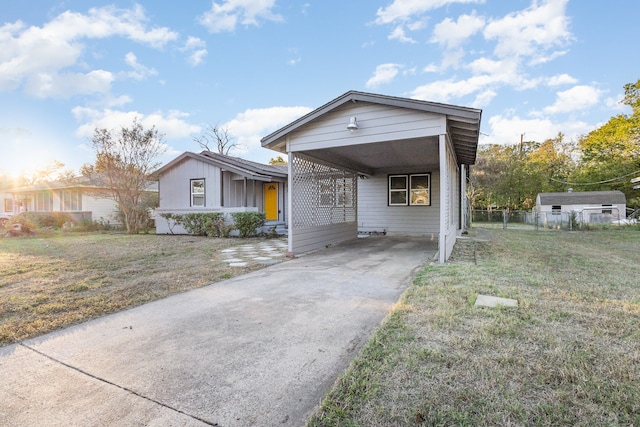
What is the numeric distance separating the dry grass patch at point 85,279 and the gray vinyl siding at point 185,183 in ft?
16.0

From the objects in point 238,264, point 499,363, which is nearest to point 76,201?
point 238,264

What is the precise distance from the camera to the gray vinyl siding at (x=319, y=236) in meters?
7.14

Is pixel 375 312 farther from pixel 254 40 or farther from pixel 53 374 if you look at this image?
pixel 254 40

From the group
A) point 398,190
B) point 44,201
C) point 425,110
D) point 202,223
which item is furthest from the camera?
point 44,201

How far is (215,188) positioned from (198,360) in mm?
11000

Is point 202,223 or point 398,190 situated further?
point 202,223

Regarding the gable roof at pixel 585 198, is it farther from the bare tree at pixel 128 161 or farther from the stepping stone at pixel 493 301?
the bare tree at pixel 128 161

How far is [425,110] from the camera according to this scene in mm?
5500

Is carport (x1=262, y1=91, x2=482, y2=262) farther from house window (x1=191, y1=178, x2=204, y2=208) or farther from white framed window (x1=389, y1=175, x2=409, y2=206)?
house window (x1=191, y1=178, x2=204, y2=208)

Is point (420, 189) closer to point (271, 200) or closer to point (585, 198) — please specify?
point (271, 200)

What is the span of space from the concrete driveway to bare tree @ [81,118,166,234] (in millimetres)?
11062

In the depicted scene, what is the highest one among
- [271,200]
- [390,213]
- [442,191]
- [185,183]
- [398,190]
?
[185,183]

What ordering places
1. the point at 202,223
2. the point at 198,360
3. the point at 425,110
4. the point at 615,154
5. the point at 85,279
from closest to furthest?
1. the point at 198,360
2. the point at 85,279
3. the point at 425,110
4. the point at 202,223
5. the point at 615,154

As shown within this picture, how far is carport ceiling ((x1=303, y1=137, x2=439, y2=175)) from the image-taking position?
719 cm
